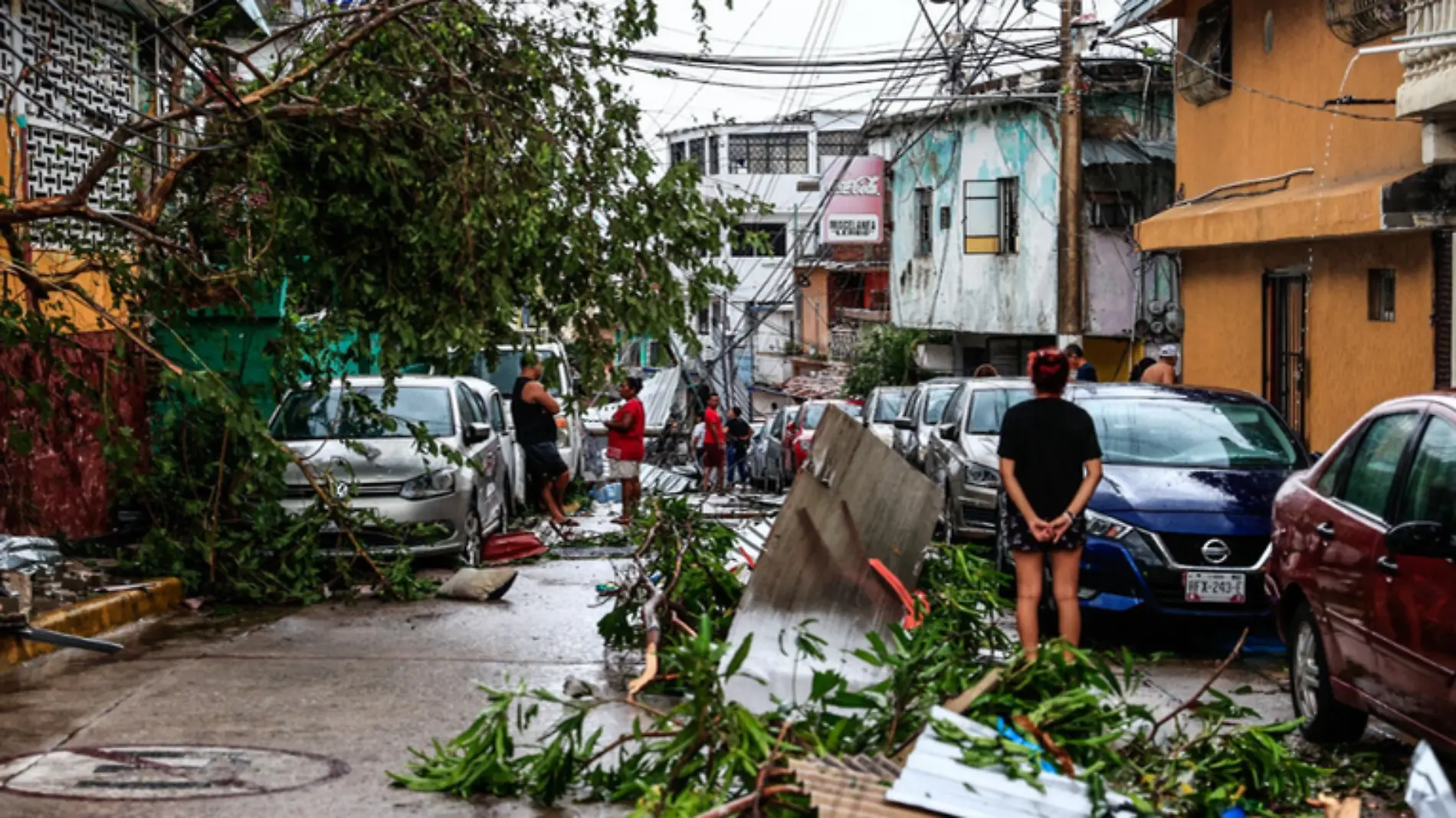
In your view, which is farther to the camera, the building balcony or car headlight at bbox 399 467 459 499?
car headlight at bbox 399 467 459 499

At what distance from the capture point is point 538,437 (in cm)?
1936

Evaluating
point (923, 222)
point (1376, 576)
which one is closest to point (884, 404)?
point (923, 222)

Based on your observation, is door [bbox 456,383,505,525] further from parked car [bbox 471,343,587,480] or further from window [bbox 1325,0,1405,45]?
window [bbox 1325,0,1405,45]

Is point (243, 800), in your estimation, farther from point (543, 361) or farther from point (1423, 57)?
point (1423, 57)

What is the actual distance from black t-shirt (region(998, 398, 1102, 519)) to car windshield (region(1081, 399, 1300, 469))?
2791 mm

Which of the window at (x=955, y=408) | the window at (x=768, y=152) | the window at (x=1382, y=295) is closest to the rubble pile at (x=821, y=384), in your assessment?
the window at (x=768, y=152)

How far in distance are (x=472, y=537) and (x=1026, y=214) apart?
841 inches

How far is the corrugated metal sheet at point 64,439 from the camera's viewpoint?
1183cm

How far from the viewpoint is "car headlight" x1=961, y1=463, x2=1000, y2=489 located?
15.3 m

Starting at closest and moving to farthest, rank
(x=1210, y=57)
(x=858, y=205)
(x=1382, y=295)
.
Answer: (x=1382, y=295), (x=1210, y=57), (x=858, y=205)

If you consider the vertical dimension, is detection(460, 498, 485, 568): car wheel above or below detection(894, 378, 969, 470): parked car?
below

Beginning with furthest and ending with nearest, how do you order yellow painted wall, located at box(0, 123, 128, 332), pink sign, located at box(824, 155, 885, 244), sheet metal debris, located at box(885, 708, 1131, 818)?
1. pink sign, located at box(824, 155, 885, 244)
2. yellow painted wall, located at box(0, 123, 128, 332)
3. sheet metal debris, located at box(885, 708, 1131, 818)

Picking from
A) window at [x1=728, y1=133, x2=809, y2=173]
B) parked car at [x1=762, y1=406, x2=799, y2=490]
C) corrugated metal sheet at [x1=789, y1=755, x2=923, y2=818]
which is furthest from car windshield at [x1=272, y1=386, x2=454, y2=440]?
window at [x1=728, y1=133, x2=809, y2=173]

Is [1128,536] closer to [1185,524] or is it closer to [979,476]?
[1185,524]
